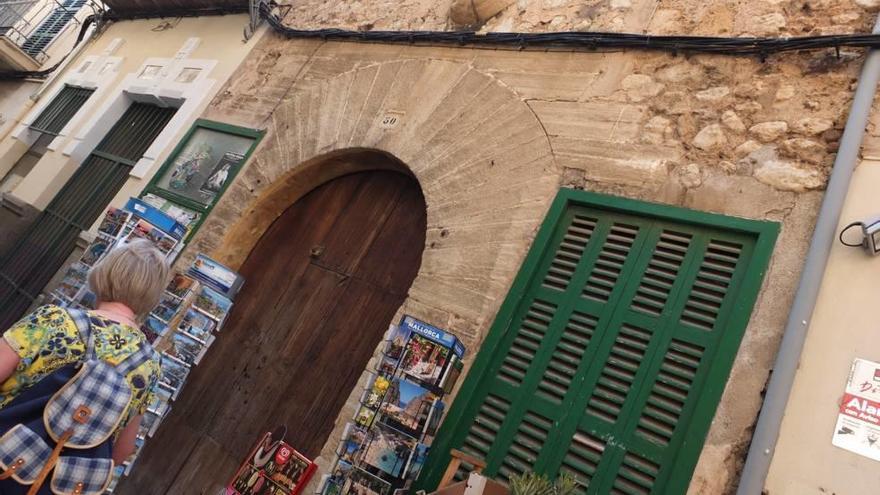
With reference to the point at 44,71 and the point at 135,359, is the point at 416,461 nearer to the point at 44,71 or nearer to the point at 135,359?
the point at 135,359

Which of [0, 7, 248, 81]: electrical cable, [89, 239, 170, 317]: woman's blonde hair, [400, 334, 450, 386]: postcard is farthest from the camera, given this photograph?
[0, 7, 248, 81]: electrical cable

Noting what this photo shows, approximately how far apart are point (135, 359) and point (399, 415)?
1242mm

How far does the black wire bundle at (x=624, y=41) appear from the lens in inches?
125

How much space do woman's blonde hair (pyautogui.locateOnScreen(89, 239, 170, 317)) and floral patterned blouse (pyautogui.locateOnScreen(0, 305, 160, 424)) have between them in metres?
0.15

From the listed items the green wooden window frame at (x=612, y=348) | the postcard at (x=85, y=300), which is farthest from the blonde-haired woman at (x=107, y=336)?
the postcard at (x=85, y=300)

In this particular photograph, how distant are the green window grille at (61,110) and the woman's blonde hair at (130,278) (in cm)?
630

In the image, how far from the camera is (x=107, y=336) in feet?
7.80

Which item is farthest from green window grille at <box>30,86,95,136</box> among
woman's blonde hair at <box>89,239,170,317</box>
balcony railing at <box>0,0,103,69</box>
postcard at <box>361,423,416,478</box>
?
postcard at <box>361,423,416,478</box>

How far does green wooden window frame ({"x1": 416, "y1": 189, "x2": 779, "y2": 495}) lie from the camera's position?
2824 millimetres

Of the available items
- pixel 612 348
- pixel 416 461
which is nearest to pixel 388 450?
pixel 416 461

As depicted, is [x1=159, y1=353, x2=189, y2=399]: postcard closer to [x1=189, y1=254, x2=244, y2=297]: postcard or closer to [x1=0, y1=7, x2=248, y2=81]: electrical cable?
[x1=189, y1=254, x2=244, y2=297]: postcard

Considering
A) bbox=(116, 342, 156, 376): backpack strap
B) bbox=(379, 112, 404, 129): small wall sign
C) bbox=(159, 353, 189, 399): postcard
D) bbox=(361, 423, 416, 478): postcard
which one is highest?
bbox=(379, 112, 404, 129): small wall sign

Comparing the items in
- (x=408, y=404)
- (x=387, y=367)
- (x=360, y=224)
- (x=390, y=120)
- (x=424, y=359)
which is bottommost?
(x=408, y=404)

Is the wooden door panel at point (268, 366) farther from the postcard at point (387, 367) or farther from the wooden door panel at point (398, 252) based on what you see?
the postcard at point (387, 367)
